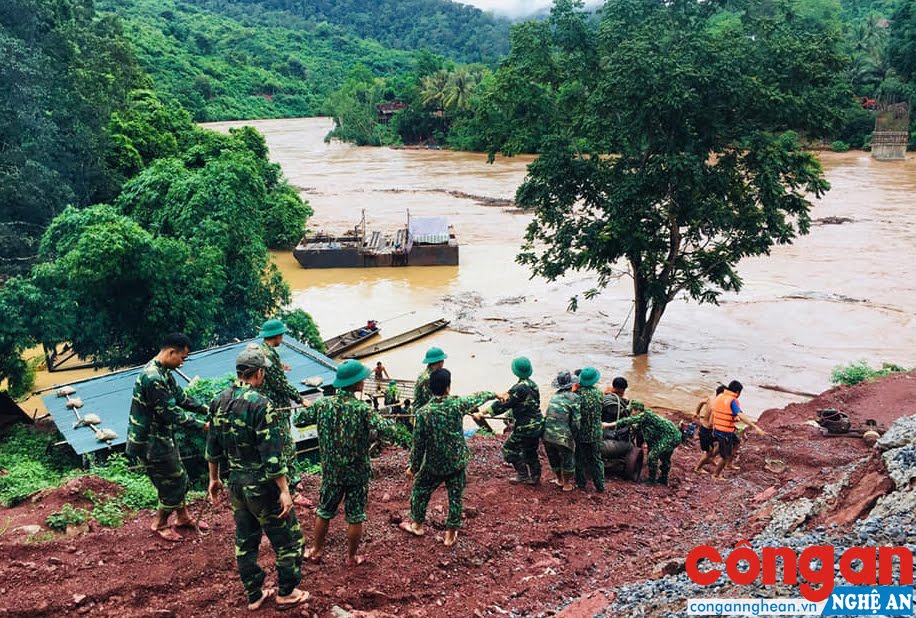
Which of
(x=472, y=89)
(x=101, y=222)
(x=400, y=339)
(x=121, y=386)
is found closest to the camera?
(x=121, y=386)

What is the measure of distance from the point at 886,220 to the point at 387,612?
32.5 metres

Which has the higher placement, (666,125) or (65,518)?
(666,125)

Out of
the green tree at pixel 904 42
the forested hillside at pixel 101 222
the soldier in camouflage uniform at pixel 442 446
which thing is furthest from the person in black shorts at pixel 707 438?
the green tree at pixel 904 42

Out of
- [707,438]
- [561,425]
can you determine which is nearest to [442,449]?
[561,425]

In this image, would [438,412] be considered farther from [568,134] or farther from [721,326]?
[721,326]

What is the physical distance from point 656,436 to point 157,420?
196 inches

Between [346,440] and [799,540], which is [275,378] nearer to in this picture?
[346,440]

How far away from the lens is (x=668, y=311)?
843 inches

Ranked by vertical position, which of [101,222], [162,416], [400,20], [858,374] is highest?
[400,20]

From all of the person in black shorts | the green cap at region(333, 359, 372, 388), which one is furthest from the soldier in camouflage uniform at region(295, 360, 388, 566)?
the person in black shorts

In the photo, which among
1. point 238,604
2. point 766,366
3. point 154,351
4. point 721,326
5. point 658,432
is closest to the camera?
point 238,604

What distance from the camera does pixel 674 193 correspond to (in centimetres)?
1491

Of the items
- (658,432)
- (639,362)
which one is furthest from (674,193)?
(658,432)

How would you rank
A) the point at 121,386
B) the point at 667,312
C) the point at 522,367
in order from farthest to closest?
the point at 667,312
the point at 121,386
the point at 522,367
